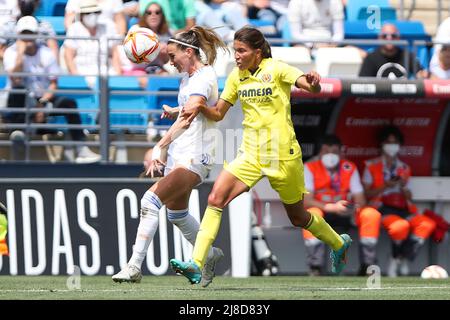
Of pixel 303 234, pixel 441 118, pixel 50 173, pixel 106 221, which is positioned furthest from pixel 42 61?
pixel 441 118

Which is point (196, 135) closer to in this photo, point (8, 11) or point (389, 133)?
point (389, 133)

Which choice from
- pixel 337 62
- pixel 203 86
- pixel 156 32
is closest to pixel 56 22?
pixel 156 32

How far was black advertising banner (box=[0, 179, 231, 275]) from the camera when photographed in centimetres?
1351

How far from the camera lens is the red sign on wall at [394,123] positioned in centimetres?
1530

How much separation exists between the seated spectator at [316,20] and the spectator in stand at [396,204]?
2053 millimetres

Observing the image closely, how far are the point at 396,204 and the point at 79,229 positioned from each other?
3827mm

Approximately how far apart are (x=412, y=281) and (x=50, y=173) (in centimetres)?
453

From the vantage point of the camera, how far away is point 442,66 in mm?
16031

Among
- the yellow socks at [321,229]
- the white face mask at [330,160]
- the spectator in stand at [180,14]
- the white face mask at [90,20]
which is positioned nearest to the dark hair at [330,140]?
the white face mask at [330,160]

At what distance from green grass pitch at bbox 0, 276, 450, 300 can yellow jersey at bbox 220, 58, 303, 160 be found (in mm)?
1150

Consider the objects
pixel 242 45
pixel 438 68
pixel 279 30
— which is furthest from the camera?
pixel 279 30

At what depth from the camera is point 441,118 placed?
50.6ft

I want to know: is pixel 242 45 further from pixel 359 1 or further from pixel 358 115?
pixel 359 1

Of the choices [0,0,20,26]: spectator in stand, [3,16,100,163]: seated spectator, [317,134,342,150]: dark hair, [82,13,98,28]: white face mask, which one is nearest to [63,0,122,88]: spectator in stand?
[82,13,98,28]: white face mask
